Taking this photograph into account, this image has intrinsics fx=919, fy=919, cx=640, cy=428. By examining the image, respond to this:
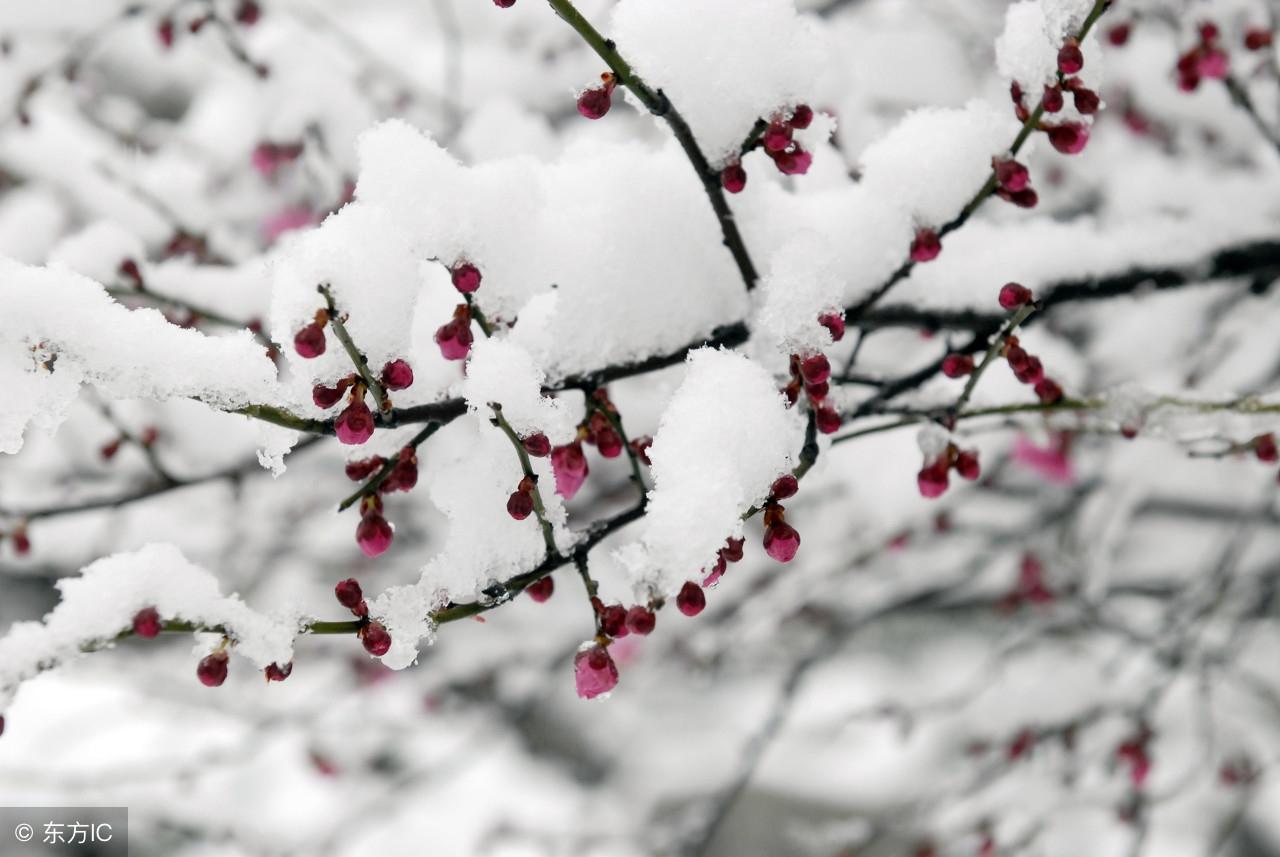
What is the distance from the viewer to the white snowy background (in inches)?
40.3

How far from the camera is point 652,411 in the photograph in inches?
76.5

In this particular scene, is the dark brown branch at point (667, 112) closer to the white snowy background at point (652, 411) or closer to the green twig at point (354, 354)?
the white snowy background at point (652, 411)

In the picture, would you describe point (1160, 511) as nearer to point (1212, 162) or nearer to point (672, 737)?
point (1212, 162)

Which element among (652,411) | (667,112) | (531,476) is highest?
(652,411)

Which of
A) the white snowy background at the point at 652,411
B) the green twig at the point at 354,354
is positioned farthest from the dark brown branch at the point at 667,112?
the green twig at the point at 354,354

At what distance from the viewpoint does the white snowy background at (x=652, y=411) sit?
102 cm

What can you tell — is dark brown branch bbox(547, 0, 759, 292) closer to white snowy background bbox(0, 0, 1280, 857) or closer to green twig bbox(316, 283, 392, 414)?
white snowy background bbox(0, 0, 1280, 857)

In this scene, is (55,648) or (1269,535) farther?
(1269,535)

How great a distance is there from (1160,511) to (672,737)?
3309 mm

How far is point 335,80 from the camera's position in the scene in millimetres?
2785

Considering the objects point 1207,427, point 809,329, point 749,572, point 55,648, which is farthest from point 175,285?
point 749,572

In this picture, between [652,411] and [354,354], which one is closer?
[354,354]

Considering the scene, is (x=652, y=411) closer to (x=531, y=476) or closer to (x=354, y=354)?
(x=531, y=476)

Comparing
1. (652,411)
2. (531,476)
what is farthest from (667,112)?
(652,411)
